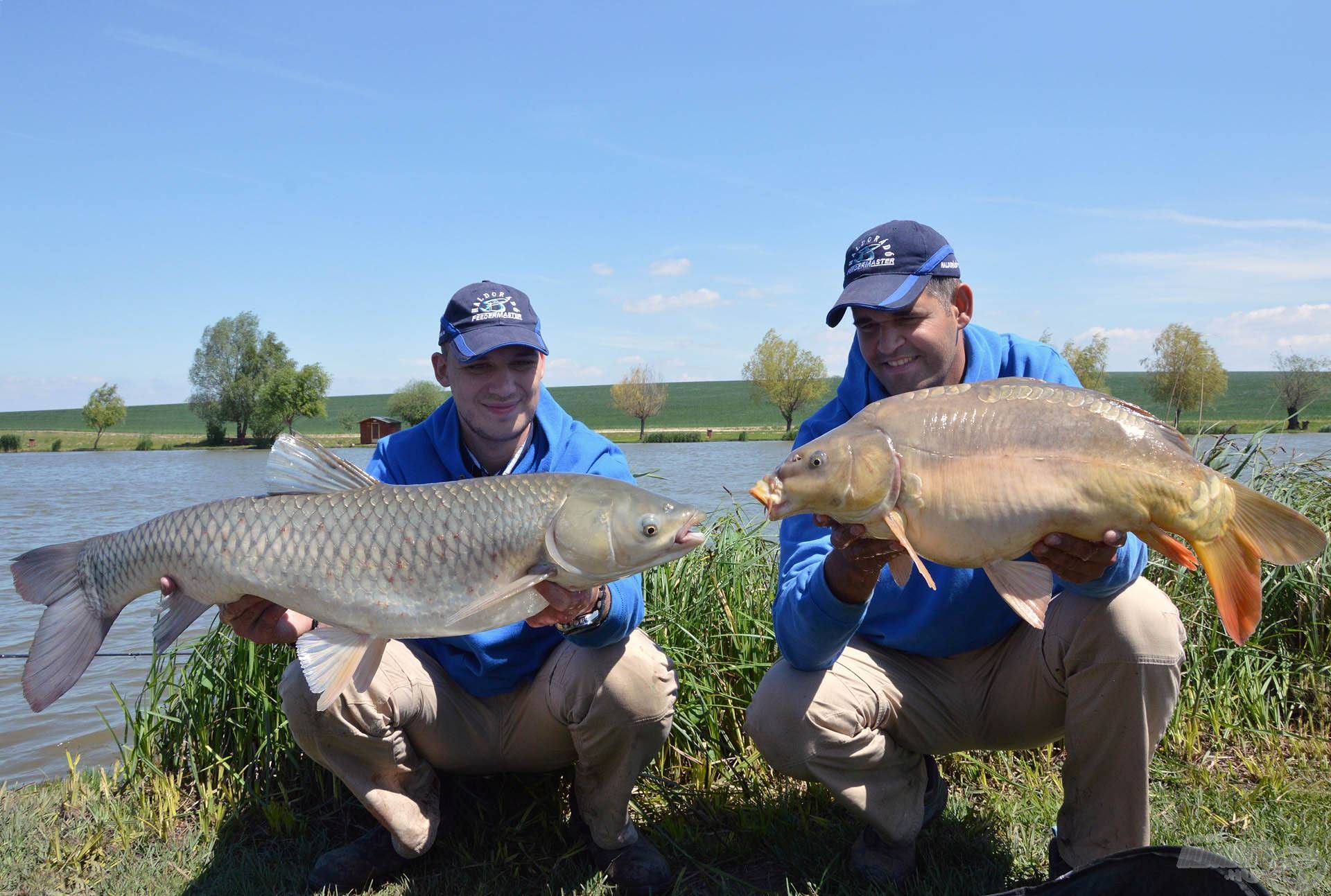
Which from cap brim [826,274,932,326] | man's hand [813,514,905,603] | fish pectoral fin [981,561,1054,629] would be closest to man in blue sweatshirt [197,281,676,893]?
man's hand [813,514,905,603]

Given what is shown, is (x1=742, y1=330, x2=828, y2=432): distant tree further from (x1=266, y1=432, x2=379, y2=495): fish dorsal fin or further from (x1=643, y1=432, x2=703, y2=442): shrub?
(x1=266, y1=432, x2=379, y2=495): fish dorsal fin

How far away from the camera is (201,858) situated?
2.66 m

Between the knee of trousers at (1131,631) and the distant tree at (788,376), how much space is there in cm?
5277

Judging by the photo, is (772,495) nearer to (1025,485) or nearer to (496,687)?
(1025,485)

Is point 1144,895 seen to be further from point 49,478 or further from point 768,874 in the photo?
point 49,478

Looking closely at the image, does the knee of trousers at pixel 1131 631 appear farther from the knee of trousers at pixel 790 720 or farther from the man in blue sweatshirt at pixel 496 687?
the man in blue sweatshirt at pixel 496 687

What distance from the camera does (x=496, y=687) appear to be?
2.63 metres

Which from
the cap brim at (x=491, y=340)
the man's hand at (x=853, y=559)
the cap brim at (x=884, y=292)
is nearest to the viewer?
the man's hand at (x=853, y=559)

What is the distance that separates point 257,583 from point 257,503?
19 cm

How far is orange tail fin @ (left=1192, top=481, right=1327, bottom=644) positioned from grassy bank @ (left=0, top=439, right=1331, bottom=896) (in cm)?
76

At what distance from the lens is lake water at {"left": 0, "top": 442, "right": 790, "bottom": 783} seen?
454 cm

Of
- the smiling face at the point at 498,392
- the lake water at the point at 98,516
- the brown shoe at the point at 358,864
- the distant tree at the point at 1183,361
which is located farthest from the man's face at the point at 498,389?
the distant tree at the point at 1183,361

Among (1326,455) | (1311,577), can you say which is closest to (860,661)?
(1311,577)

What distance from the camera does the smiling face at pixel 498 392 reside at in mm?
2686
